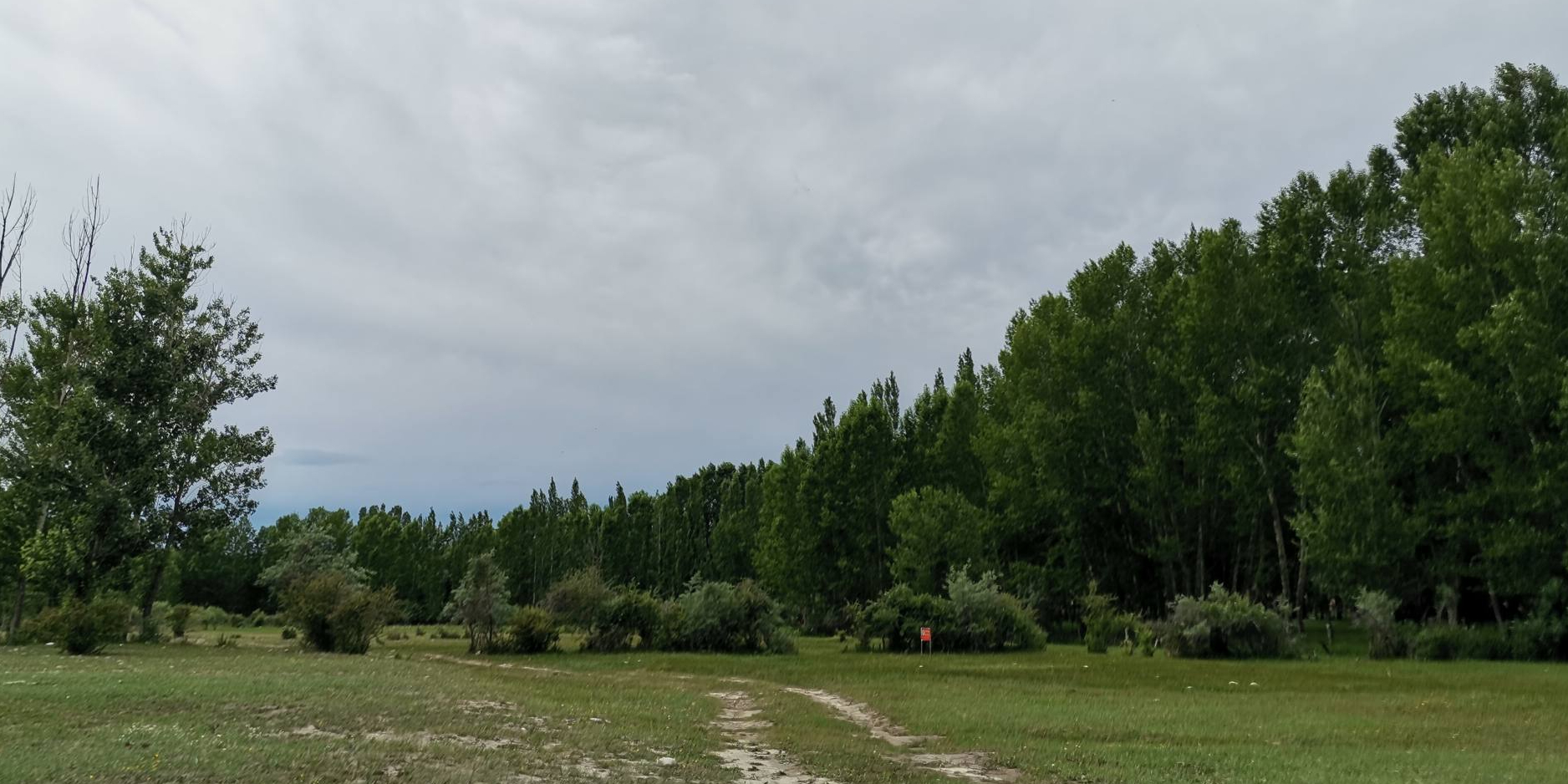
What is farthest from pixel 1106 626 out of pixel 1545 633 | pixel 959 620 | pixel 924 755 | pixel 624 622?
pixel 924 755

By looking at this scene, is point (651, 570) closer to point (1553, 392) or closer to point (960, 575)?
point (960, 575)

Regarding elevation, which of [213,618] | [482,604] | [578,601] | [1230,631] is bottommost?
[213,618]

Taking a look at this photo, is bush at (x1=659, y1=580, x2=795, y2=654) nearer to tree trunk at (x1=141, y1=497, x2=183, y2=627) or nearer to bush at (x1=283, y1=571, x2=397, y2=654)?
bush at (x1=283, y1=571, x2=397, y2=654)

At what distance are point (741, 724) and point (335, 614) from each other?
2105 centimetres

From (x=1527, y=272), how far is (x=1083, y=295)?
21.1m

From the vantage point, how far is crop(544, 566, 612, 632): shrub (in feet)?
126

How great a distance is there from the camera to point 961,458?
205 feet

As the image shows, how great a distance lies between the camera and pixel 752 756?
499 inches

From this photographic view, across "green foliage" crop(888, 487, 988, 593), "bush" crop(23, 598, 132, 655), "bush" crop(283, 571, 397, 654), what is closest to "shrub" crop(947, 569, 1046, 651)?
"green foliage" crop(888, 487, 988, 593)

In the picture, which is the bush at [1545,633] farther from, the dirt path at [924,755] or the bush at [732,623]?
the bush at [732,623]

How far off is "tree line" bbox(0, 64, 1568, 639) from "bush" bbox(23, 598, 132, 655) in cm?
613

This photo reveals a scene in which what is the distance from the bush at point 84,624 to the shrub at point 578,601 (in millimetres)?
14435

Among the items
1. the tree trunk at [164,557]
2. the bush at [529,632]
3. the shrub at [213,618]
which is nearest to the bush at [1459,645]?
the bush at [529,632]

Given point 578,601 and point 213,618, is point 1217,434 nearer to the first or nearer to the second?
point 578,601
